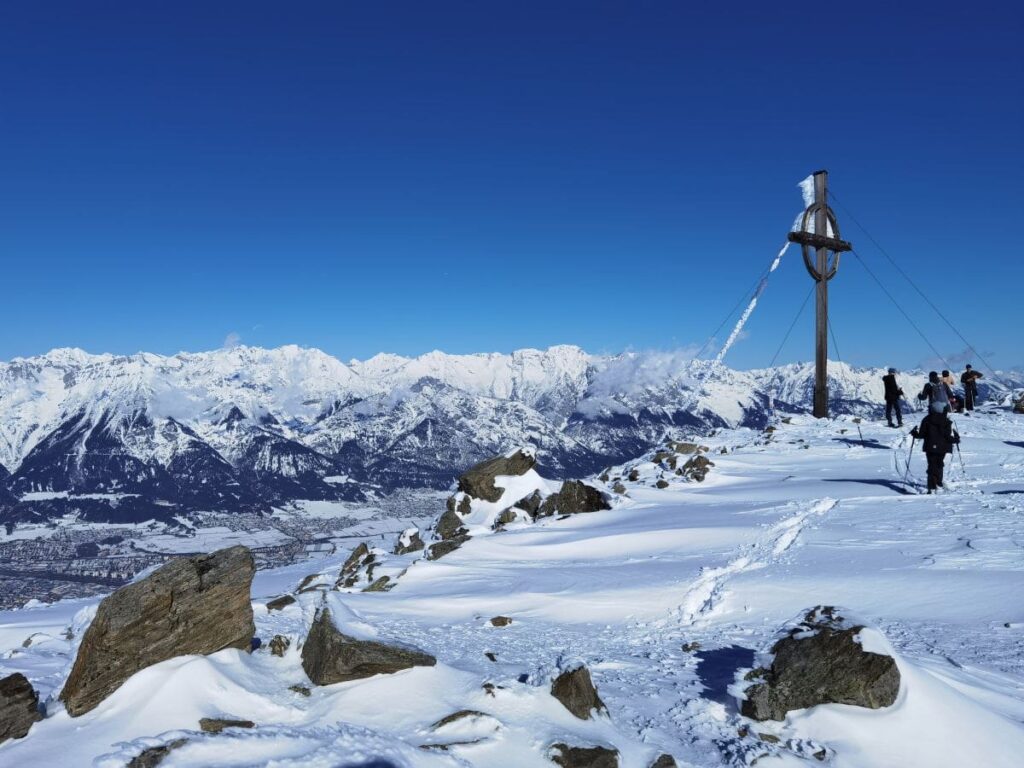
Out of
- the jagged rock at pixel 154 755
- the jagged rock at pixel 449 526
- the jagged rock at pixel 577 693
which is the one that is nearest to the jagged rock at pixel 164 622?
the jagged rock at pixel 154 755

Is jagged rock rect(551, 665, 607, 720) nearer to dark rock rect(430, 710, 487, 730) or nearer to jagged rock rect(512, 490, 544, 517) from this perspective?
dark rock rect(430, 710, 487, 730)

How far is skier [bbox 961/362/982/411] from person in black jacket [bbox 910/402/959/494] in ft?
63.6

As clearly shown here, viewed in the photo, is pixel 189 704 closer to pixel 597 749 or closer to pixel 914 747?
pixel 597 749

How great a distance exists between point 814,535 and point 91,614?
15144 millimetres

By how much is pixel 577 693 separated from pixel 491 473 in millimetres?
18954

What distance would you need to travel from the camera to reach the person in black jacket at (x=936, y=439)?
57.4 feet

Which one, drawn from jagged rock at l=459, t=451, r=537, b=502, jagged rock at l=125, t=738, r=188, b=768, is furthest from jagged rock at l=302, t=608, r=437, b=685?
jagged rock at l=459, t=451, r=537, b=502

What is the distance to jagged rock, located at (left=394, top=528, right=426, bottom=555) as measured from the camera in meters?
24.2

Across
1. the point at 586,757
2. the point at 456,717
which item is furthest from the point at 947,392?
the point at 456,717

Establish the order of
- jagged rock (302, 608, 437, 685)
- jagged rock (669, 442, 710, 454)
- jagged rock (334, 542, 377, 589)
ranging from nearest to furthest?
1. jagged rock (302, 608, 437, 685)
2. jagged rock (334, 542, 377, 589)
3. jagged rock (669, 442, 710, 454)

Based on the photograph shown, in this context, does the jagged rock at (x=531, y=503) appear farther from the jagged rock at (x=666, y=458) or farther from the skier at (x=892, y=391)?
the skier at (x=892, y=391)

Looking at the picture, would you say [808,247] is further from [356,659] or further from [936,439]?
[356,659]

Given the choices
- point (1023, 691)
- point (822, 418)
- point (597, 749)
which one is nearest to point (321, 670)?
point (597, 749)

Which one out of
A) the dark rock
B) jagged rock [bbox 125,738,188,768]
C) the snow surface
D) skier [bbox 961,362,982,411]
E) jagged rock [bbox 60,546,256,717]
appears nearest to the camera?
jagged rock [bbox 125,738,188,768]
